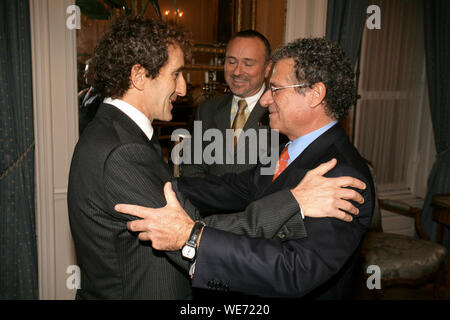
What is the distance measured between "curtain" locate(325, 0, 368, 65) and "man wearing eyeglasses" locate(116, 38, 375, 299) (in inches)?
71.4

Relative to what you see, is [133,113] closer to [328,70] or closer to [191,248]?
[191,248]

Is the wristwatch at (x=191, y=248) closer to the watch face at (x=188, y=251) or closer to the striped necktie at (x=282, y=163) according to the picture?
the watch face at (x=188, y=251)

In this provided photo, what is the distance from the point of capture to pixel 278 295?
4.17 feet

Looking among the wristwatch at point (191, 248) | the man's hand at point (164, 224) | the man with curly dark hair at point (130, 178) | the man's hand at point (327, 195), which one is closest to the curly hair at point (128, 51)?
the man with curly dark hair at point (130, 178)

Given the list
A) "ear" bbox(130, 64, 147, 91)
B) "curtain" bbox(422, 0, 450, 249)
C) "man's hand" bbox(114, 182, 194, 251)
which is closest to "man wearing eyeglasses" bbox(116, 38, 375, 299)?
"man's hand" bbox(114, 182, 194, 251)

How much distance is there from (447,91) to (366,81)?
798 mm

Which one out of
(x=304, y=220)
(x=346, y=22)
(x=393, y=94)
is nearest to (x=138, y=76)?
(x=304, y=220)

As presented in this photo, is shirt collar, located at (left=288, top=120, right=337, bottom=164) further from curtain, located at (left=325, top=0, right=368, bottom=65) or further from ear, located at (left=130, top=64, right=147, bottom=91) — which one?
curtain, located at (left=325, top=0, right=368, bottom=65)

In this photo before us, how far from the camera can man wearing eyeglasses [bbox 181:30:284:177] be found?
264 centimetres

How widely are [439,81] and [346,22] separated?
130 cm

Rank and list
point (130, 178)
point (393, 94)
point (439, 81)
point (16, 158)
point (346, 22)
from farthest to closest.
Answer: point (393, 94), point (439, 81), point (346, 22), point (16, 158), point (130, 178)

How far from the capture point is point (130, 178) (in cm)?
123

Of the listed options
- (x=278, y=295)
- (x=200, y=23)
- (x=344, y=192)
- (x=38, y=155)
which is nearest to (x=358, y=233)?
(x=344, y=192)

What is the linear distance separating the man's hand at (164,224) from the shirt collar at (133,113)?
284 mm
